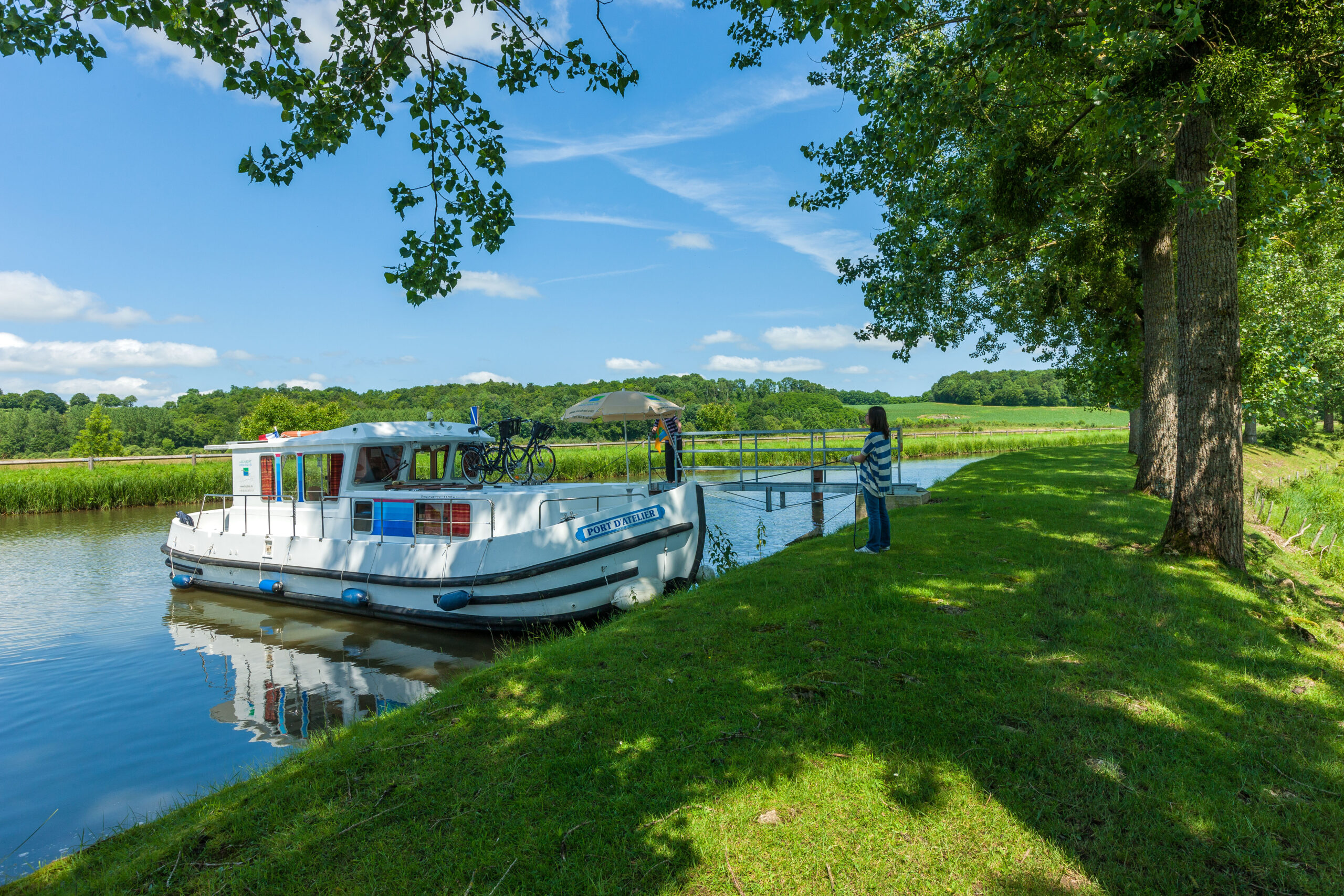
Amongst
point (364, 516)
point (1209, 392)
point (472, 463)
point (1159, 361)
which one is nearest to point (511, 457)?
point (472, 463)

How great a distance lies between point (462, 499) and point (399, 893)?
840cm

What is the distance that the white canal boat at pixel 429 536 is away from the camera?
1009 centimetres

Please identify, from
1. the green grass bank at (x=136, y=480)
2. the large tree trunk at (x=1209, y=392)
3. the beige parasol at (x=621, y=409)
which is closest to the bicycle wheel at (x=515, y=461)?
the beige parasol at (x=621, y=409)

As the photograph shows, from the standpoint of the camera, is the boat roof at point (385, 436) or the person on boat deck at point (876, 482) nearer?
the person on boat deck at point (876, 482)

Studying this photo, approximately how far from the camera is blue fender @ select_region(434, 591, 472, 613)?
10.1 m

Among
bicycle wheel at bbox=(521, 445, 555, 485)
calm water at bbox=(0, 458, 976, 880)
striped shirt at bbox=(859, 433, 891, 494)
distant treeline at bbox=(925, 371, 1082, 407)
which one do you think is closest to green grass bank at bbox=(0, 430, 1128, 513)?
bicycle wheel at bbox=(521, 445, 555, 485)

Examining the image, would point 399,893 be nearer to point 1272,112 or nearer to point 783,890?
point 783,890

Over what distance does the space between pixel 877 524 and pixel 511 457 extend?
7282 mm

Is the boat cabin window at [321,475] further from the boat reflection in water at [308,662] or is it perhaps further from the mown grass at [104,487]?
the mown grass at [104,487]

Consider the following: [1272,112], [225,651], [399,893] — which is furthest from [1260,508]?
[225,651]

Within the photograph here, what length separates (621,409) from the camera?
12680 millimetres

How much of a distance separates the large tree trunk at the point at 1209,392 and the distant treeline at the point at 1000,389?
107987mm

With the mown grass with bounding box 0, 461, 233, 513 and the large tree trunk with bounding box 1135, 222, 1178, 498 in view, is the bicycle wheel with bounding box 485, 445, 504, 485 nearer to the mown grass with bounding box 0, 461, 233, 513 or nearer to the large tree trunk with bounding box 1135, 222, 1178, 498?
the large tree trunk with bounding box 1135, 222, 1178, 498

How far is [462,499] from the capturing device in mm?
10969
